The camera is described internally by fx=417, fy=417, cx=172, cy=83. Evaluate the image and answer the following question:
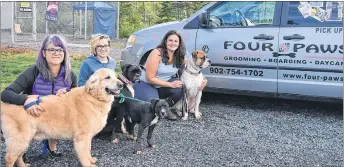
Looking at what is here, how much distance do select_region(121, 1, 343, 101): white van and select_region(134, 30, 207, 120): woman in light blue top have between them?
805 mm

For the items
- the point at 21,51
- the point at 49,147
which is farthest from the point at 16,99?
the point at 21,51

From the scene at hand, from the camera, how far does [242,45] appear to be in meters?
6.06

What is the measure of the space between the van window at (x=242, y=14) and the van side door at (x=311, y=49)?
25cm

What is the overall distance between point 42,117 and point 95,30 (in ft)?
44.3

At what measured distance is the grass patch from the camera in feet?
25.1

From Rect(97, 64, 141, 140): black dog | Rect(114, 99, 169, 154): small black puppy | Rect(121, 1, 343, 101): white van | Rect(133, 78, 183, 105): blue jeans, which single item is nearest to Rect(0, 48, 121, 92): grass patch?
Rect(121, 1, 343, 101): white van

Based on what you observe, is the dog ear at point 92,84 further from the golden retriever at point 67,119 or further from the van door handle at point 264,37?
the van door handle at point 264,37

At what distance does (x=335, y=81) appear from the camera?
18.8ft

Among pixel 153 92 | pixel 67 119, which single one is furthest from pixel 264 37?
pixel 67 119

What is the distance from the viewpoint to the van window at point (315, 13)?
18.6 ft

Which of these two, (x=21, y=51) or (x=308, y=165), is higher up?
(x=21, y=51)

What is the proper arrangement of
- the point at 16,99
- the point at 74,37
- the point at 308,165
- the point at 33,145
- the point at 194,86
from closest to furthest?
the point at 16,99 < the point at 308,165 < the point at 33,145 < the point at 194,86 < the point at 74,37

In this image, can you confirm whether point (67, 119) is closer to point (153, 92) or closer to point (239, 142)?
point (153, 92)

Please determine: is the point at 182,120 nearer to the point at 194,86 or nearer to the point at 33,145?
the point at 194,86
